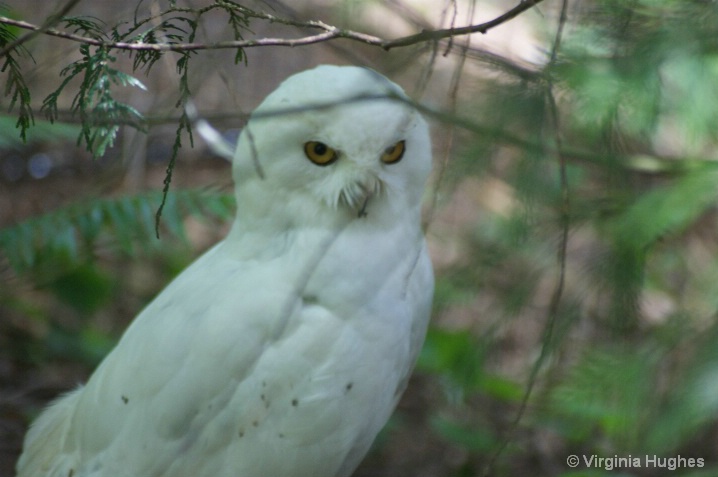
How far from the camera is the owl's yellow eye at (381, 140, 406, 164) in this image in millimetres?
1899

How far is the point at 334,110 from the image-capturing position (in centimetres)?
182

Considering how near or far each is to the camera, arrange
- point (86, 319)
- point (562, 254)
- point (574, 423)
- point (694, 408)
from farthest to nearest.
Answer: point (86, 319)
point (574, 423)
point (694, 408)
point (562, 254)

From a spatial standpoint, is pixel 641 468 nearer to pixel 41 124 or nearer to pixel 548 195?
Answer: pixel 548 195

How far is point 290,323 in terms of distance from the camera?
6.42ft

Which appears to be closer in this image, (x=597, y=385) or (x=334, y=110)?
(x=334, y=110)

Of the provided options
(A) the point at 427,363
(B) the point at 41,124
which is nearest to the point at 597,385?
(A) the point at 427,363

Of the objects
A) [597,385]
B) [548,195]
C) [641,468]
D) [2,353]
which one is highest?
[548,195]

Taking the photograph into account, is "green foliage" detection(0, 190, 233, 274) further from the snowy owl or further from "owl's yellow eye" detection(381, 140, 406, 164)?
"owl's yellow eye" detection(381, 140, 406, 164)

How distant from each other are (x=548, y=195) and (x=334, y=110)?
503 millimetres

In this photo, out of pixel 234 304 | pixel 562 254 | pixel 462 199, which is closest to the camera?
pixel 562 254
